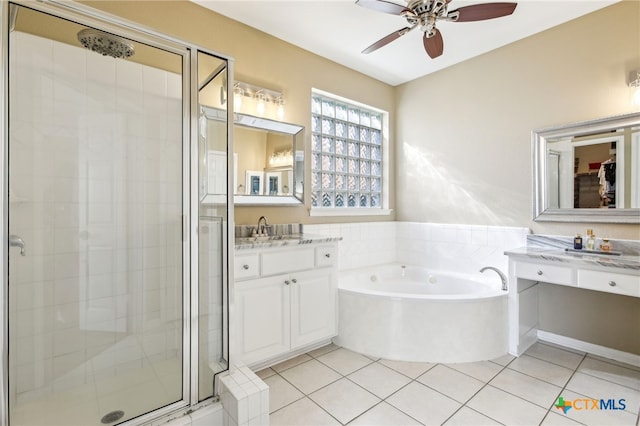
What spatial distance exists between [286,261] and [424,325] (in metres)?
1.20

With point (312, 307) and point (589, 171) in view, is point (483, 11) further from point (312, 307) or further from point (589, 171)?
point (312, 307)

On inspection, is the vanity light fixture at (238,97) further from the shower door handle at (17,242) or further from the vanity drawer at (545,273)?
the vanity drawer at (545,273)

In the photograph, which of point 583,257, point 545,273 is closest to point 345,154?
point 545,273

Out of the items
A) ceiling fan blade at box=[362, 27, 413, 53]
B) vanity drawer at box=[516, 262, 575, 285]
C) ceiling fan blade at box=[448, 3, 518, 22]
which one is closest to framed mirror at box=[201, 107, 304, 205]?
ceiling fan blade at box=[362, 27, 413, 53]

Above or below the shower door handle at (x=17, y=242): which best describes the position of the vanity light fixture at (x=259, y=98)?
above

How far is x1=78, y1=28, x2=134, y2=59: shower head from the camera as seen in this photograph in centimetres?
186

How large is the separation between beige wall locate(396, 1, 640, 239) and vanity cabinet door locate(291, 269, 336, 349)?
1.77 meters

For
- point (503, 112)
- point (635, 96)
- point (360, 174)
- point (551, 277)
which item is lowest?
point (551, 277)

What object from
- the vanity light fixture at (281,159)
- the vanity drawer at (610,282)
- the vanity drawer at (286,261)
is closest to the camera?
the vanity drawer at (610,282)

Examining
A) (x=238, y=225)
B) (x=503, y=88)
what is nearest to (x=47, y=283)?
(x=238, y=225)

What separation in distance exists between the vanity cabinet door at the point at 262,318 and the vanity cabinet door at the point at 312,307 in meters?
0.08

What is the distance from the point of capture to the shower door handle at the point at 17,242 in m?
1.41

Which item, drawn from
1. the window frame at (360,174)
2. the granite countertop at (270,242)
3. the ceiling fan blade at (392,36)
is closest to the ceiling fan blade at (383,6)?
the ceiling fan blade at (392,36)

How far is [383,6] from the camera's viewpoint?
2.02 metres
